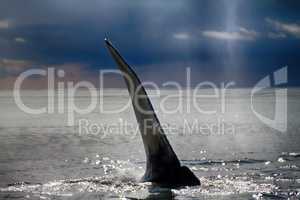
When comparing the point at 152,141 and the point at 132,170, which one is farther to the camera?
the point at 132,170

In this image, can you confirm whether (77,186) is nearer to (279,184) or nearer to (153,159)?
(153,159)

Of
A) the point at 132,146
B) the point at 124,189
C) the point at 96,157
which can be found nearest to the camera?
the point at 124,189

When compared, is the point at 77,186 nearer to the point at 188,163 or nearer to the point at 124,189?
the point at 124,189

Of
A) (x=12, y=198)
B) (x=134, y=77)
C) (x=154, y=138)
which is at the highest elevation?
(x=134, y=77)

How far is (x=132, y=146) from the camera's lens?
3625 centimetres

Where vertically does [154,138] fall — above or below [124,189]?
above

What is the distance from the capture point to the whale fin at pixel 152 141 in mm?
17625

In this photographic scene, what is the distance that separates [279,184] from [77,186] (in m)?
6.51

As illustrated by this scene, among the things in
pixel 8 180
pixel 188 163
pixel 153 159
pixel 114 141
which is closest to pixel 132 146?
pixel 114 141

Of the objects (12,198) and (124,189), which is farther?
(124,189)

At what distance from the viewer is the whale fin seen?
57.8ft

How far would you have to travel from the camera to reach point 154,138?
18094 mm

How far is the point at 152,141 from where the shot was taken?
59.6 feet

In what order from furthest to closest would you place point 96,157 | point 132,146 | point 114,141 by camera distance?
point 114,141
point 132,146
point 96,157
